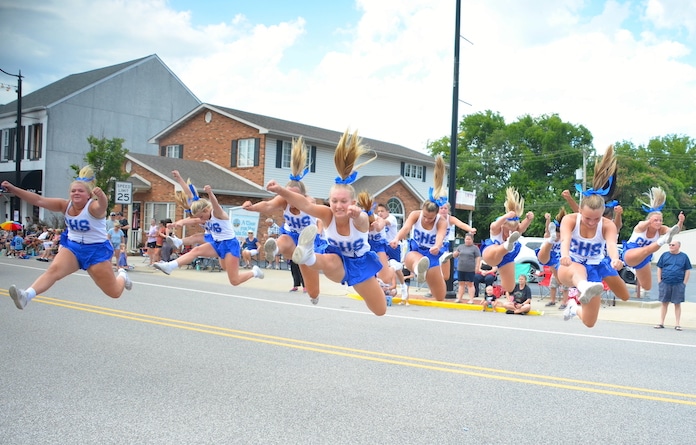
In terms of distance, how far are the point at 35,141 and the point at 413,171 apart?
898 inches

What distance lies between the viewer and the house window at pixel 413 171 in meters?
34.0

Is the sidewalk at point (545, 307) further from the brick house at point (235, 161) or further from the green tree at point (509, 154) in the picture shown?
the green tree at point (509, 154)

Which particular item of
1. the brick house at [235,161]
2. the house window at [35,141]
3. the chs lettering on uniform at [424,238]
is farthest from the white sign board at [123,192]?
the house window at [35,141]

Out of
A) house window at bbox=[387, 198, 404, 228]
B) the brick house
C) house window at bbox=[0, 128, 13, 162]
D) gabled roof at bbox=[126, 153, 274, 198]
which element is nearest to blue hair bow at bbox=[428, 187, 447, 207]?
the brick house

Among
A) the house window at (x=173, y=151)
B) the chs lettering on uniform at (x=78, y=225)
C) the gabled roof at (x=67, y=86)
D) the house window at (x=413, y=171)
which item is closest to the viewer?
the chs lettering on uniform at (x=78, y=225)

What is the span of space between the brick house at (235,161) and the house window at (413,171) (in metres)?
1.20

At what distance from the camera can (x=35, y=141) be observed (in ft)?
112

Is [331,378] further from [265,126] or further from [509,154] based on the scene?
[509,154]

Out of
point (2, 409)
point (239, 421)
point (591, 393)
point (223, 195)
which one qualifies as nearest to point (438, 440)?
point (239, 421)

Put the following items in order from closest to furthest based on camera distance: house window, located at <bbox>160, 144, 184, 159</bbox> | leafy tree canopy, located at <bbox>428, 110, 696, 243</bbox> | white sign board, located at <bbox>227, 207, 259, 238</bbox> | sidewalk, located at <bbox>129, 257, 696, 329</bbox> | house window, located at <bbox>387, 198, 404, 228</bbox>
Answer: white sign board, located at <bbox>227, 207, 259, 238</bbox> → sidewalk, located at <bbox>129, 257, 696, 329</bbox> → house window, located at <bbox>160, 144, 184, 159</bbox> → house window, located at <bbox>387, 198, 404, 228</bbox> → leafy tree canopy, located at <bbox>428, 110, 696, 243</bbox>

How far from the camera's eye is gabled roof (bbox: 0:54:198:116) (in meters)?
32.8

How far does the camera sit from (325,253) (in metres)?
5.81

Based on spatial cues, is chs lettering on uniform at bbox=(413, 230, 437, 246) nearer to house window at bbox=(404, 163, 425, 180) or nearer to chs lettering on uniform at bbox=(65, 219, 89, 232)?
chs lettering on uniform at bbox=(65, 219, 89, 232)

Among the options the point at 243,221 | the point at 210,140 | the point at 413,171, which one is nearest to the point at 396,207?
the point at 413,171
